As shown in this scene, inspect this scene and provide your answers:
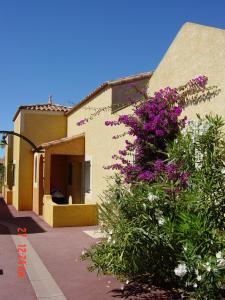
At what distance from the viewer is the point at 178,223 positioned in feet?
21.0

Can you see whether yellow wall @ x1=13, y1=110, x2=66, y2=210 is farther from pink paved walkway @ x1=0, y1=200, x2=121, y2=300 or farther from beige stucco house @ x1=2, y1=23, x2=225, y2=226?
pink paved walkway @ x1=0, y1=200, x2=121, y2=300

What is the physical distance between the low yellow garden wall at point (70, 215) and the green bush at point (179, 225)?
7.36 meters

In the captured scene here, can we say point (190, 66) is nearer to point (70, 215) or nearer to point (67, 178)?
point (70, 215)

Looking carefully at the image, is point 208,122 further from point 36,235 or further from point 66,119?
point 66,119

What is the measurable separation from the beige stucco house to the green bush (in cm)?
182

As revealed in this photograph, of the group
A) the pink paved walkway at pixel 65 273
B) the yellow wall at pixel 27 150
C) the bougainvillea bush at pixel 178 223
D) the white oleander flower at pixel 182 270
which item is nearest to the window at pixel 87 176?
the pink paved walkway at pixel 65 273

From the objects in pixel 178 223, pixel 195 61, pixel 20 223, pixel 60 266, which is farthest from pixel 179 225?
pixel 20 223

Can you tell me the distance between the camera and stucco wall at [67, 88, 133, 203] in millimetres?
14172

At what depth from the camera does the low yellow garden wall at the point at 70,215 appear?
14531mm

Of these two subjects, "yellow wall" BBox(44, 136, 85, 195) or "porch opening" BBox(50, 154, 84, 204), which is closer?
"yellow wall" BBox(44, 136, 85, 195)

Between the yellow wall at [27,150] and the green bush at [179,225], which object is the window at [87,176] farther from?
the green bush at [179,225]

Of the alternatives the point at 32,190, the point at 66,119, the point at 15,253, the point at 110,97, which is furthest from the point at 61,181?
the point at 15,253

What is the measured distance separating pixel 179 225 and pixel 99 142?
9550 millimetres

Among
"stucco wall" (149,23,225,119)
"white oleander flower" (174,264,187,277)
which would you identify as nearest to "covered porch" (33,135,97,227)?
"stucco wall" (149,23,225,119)
